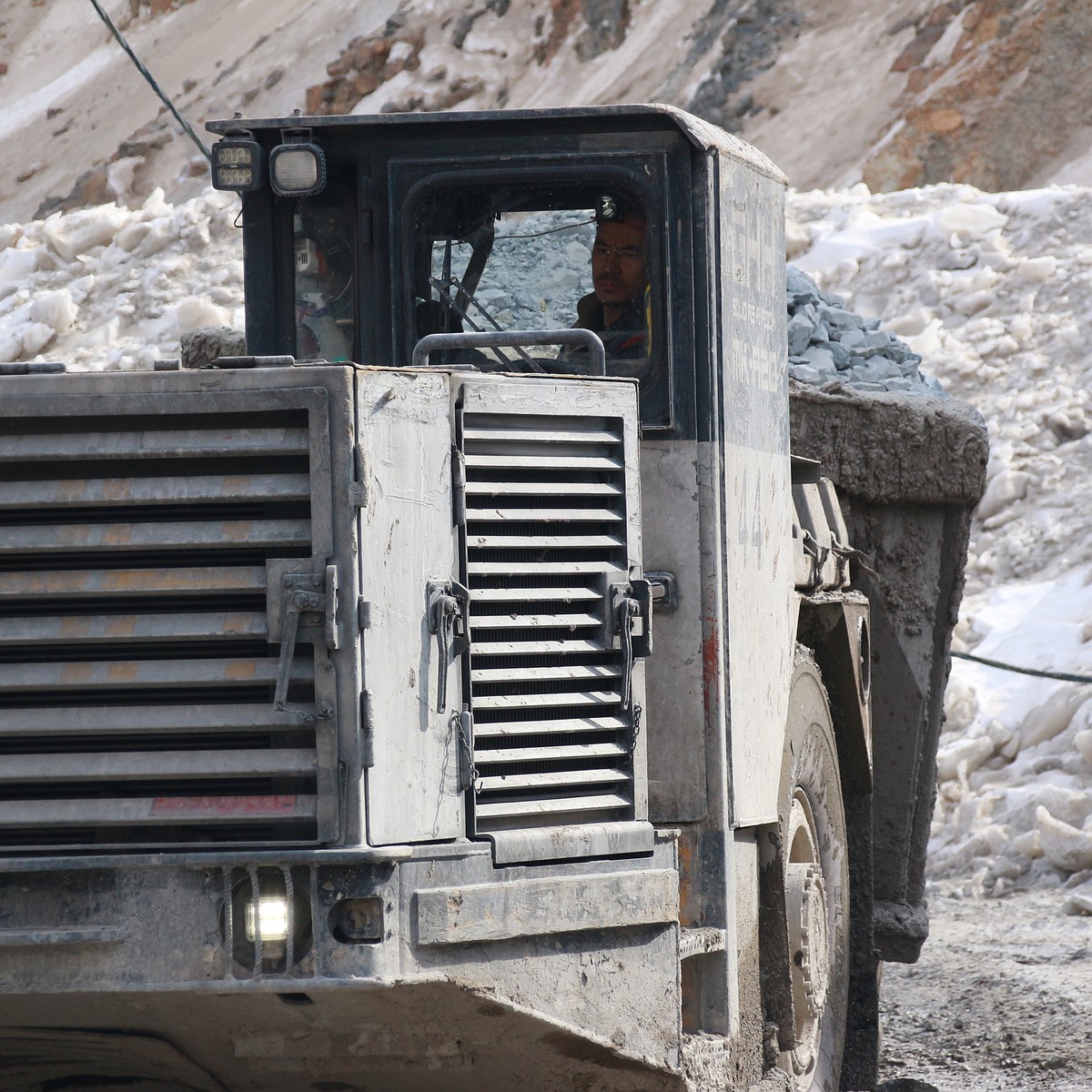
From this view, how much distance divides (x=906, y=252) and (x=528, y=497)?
13489 millimetres

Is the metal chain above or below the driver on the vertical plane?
below

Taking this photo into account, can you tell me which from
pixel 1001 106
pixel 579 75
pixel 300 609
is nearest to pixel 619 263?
pixel 300 609

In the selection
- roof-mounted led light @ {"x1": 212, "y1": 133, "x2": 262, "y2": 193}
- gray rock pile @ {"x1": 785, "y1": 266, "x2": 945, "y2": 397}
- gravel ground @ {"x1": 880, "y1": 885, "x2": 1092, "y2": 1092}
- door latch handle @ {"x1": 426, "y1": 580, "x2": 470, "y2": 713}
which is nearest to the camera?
door latch handle @ {"x1": 426, "y1": 580, "x2": 470, "y2": 713}

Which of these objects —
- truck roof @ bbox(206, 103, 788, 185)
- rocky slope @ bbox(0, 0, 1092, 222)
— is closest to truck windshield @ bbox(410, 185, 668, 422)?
truck roof @ bbox(206, 103, 788, 185)

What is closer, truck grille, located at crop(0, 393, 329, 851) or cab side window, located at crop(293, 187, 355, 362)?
truck grille, located at crop(0, 393, 329, 851)

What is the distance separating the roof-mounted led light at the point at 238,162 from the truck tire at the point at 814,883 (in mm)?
2036

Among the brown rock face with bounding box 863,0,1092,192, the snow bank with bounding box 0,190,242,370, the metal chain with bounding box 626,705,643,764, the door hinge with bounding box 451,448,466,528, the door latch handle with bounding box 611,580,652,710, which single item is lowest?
the metal chain with bounding box 626,705,643,764

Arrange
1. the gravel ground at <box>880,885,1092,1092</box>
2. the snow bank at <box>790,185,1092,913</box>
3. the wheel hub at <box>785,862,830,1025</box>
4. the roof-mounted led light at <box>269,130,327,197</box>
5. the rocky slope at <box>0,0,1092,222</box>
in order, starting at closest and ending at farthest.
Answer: the roof-mounted led light at <box>269,130,327,197</box> → the wheel hub at <box>785,862,830,1025</box> → the gravel ground at <box>880,885,1092,1092</box> → the snow bank at <box>790,185,1092,913</box> → the rocky slope at <box>0,0,1092,222</box>

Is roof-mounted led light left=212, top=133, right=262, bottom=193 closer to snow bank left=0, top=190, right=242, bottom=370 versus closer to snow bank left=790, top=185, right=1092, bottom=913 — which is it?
snow bank left=790, top=185, right=1092, bottom=913

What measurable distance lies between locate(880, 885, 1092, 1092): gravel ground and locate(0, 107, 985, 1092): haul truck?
5.20 ft

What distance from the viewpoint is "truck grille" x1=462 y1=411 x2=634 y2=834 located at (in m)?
3.71

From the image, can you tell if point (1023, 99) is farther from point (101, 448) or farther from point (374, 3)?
point (101, 448)

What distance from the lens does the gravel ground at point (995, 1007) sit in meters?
6.16

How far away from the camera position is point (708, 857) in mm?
4234
